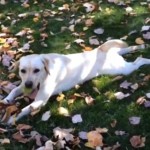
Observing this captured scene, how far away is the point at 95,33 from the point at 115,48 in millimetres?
1025

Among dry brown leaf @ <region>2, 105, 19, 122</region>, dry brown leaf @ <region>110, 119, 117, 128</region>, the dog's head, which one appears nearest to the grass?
dry brown leaf @ <region>110, 119, 117, 128</region>

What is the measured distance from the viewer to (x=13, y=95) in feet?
19.1

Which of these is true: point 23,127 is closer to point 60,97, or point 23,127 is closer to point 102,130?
point 60,97

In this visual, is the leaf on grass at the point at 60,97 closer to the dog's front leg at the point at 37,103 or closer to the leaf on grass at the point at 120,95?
the dog's front leg at the point at 37,103

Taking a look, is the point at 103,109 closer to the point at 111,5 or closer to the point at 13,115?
the point at 13,115

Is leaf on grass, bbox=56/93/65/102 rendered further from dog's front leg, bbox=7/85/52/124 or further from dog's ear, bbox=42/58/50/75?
dog's ear, bbox=42/58/50/75

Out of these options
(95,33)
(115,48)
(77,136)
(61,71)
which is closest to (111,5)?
(95,33)

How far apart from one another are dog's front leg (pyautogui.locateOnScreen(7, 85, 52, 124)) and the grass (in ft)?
0.22

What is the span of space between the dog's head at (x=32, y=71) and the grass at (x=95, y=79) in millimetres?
337

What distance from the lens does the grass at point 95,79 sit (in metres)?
5.18

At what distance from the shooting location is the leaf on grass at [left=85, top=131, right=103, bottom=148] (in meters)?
4.85

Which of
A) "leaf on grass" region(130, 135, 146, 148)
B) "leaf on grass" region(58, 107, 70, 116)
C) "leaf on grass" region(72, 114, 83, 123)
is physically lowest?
"leaf on grass" region(58, 107, 70, 116)

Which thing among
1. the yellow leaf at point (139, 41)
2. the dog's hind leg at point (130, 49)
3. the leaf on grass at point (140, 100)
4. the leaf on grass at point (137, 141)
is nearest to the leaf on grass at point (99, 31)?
the yellow leaf at point (139, 41)

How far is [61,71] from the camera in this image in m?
6.00
